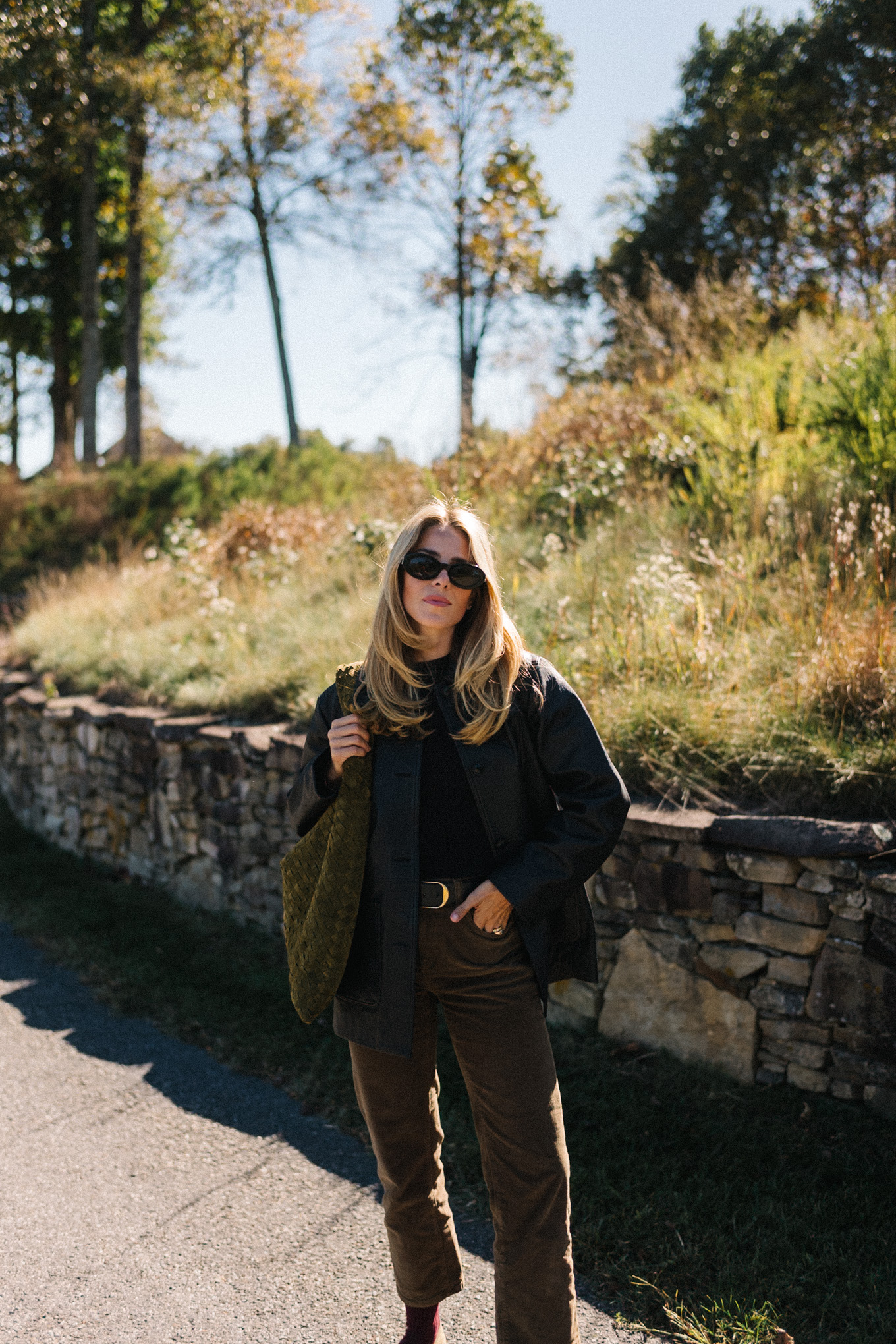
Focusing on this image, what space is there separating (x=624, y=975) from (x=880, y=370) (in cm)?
450

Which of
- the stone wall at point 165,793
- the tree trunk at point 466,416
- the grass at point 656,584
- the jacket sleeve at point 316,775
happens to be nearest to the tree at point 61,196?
the tree trunk at point 466,416

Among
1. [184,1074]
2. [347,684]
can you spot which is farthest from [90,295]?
[347,684]

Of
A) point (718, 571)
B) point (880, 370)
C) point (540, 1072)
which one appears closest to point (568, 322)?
point (880, 370)

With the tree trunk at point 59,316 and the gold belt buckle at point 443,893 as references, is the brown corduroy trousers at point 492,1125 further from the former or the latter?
the tree trunk at point 59,316

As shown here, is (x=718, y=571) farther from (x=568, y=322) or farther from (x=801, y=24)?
(x=801, y=24)

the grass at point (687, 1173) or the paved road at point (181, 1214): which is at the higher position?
the grass at point (687, 1173)

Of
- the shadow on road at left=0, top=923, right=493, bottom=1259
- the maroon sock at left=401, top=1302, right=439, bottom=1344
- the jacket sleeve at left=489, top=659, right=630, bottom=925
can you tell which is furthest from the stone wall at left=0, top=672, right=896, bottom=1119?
the maroon sock at left=401, top=1302, right=439, bottom=1344

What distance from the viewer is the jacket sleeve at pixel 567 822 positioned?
2.14 meters

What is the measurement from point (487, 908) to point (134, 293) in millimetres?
16945

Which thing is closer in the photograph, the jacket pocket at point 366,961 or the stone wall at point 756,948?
the jacket pocket at point 366,961

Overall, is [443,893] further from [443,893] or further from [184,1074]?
[184,1074]

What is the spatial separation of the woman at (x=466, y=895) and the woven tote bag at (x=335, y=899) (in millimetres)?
38

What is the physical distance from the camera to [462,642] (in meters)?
2.37

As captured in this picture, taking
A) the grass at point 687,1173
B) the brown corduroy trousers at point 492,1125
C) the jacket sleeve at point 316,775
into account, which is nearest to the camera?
the brown corduroy trousers at point 492,1125
